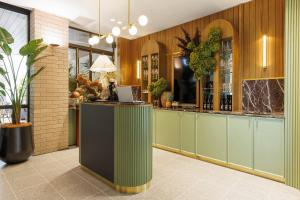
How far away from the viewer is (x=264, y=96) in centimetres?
336

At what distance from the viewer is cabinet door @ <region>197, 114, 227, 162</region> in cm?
357

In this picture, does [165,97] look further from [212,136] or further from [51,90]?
[51,90]

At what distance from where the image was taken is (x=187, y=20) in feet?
15.4

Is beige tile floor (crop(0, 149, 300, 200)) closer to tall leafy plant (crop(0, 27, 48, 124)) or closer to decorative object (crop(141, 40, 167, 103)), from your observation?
tall leafy plant (crop(0, 27, 48, 124))

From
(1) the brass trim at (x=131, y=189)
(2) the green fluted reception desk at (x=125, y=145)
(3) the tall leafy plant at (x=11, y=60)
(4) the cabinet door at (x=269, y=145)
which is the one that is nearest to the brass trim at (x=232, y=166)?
(4) the cabinet door at (x=269, y=145)

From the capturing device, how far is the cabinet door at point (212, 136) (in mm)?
3566

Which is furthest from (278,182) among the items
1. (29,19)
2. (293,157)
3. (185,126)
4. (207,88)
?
(29,19)

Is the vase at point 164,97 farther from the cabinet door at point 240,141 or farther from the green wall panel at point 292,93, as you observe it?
the green wall panel at point 292,93

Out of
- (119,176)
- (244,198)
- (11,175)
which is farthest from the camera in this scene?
(11,175)

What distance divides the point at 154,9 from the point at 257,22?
6.63 feet

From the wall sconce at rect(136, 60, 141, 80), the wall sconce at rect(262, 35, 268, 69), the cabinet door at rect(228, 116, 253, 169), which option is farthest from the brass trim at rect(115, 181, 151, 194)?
the wall sconce at rect(136, 60, 141, 80)

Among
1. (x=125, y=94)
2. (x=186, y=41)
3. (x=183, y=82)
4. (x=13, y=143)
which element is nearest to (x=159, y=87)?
(x=183, y=82)

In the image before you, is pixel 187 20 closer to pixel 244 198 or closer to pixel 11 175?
pixel 244 198

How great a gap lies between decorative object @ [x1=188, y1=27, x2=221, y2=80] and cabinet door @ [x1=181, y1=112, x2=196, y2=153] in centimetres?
87
